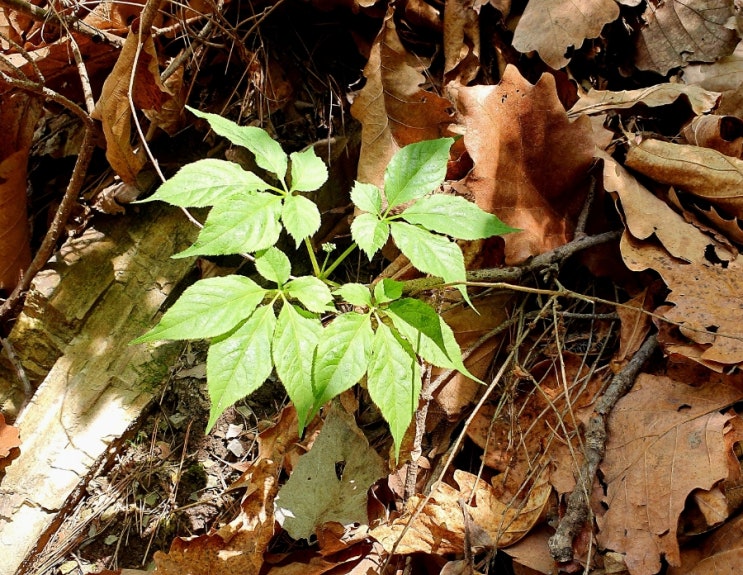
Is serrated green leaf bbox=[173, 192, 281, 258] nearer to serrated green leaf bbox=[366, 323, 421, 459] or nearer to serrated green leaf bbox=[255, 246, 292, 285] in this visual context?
serrated green leaf bbox=[255, 246, 292, 285]

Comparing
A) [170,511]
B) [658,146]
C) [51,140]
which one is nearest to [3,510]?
[170,511]

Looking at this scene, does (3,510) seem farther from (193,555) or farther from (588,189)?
(588,189)

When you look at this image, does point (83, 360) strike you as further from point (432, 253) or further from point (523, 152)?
point (523, 152)

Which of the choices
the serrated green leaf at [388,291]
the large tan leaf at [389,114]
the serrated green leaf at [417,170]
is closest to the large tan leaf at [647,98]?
the large tan leaf at [389,114]

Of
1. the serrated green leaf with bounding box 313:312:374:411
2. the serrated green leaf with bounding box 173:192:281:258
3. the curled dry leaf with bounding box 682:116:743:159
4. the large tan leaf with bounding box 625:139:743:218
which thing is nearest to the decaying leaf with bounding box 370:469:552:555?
the serrated green leaf with bounding box 313:312:374:411

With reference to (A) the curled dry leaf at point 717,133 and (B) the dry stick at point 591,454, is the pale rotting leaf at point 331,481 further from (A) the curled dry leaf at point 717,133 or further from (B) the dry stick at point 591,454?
(A) the curled dry leaf at point 717,133

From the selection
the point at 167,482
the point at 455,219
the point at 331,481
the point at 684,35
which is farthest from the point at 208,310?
the point at 684,35
